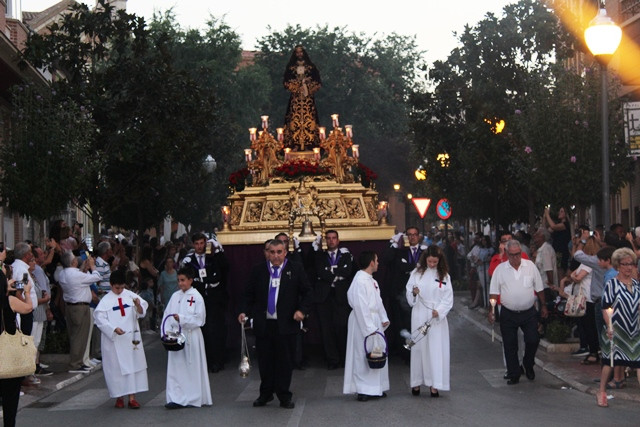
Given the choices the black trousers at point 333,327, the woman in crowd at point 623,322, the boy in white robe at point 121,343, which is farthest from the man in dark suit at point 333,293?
the woman in crowd at point 623,322

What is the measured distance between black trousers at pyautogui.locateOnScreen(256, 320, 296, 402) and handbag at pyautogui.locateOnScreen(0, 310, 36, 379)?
3489 mm

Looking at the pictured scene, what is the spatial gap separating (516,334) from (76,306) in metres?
6.93

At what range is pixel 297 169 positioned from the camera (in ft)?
71.3

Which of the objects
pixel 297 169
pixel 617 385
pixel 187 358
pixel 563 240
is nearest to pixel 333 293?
pixel 297 169

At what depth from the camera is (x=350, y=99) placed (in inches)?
2803

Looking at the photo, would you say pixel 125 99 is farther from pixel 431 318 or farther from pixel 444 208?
pixel 444 208

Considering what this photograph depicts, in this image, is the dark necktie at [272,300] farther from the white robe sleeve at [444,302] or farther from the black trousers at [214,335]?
the black trousers at [214,335]

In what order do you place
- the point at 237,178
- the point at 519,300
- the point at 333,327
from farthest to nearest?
the point at 237,178 → the point at 333,327 → the point at 519,300

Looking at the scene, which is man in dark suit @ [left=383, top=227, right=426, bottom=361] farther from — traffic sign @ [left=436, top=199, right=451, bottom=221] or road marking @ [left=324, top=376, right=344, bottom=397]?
traffic sign @ [left=436, top=199, right=451, bottom=221]

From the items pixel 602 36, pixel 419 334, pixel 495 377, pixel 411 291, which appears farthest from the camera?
pixel 495 377

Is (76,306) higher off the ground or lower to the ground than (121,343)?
higher

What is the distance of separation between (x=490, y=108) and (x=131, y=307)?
17.8 meters

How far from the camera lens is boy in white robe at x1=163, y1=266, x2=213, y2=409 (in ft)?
47.8

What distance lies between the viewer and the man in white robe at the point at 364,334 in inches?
575
